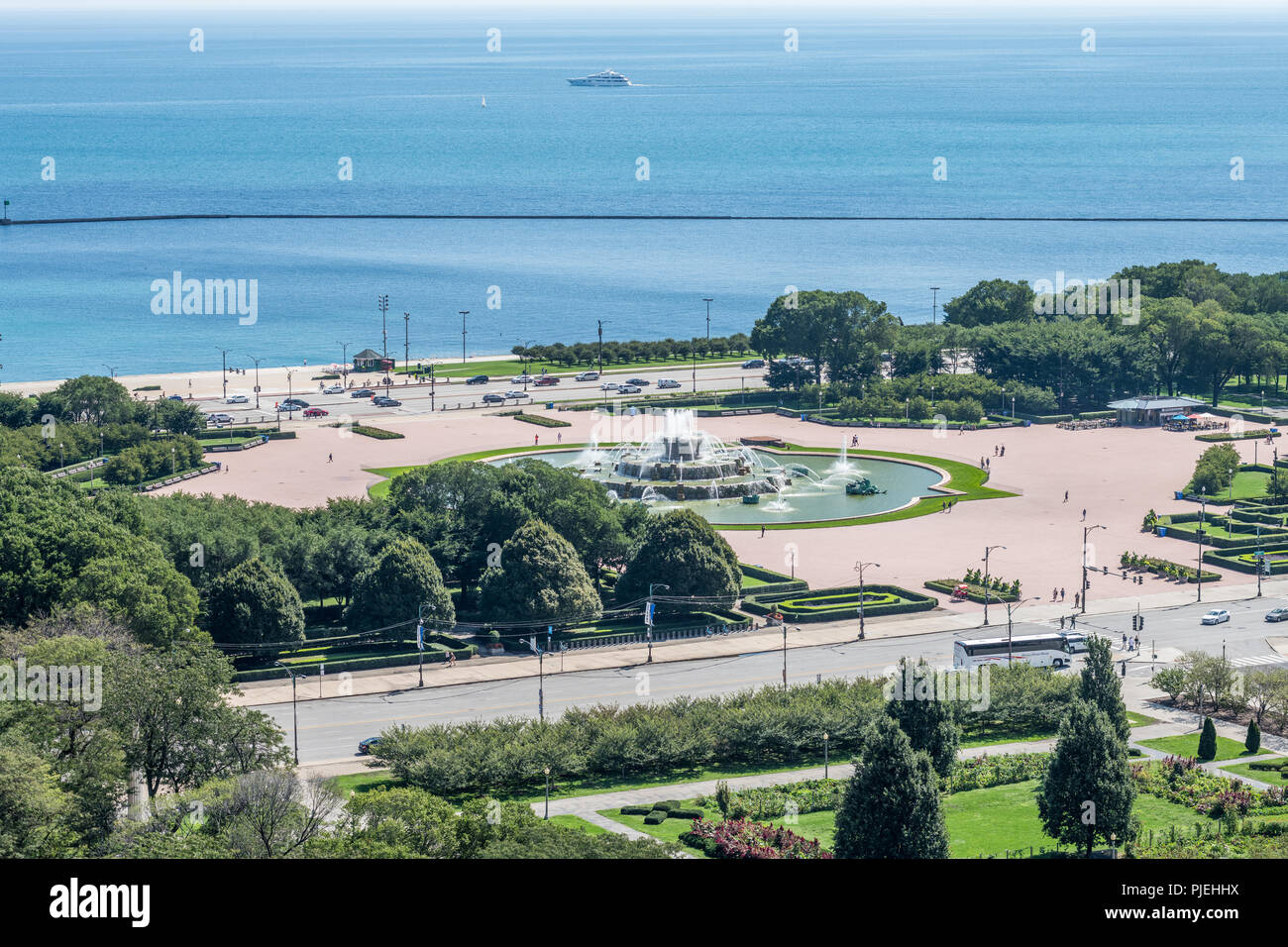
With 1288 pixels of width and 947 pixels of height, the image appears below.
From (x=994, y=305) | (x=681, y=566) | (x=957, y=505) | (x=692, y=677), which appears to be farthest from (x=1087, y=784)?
(x=994, y=305)

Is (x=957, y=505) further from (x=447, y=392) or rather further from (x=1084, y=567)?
(x=447, y=392)

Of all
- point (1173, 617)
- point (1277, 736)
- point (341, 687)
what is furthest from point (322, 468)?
point (1277, 736)

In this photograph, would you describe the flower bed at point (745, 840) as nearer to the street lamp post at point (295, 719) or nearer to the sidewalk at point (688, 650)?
the street lamp post at point (295, 719)

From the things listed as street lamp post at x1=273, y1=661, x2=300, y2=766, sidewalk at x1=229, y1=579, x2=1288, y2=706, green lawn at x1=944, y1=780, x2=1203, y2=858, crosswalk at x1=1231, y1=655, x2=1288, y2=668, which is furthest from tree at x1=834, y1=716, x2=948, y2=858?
crosswalk at x1=1231, y1=655, x2=1288, y2=668

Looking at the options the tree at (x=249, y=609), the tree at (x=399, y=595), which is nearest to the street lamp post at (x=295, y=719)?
the tree at (x=249, y=609)

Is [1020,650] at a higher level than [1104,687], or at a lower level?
lower
